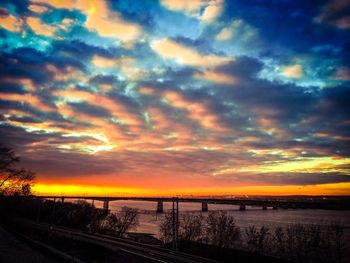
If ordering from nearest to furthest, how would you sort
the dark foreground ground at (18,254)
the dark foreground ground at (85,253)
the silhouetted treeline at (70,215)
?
the dark foreground ground at (18,254) → the dark foreground ground at (85,253) → the silhouetted treeline at (70,215)

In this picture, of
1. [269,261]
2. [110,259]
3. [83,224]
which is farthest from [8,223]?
[269,261]

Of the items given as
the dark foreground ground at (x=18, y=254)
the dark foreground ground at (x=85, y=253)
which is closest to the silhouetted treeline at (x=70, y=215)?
the dark foreground ground at (x=85, y=253)

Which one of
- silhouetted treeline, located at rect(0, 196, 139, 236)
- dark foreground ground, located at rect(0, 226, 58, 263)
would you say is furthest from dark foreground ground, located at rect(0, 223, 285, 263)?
silhouetted treeline, located at rect(0, 196, 139, 236)

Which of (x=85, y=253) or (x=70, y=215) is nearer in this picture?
(x=85, y=253)

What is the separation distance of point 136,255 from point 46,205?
54.6 m

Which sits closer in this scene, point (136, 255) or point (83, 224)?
point (136, 255)

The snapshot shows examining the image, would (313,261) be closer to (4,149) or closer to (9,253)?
(9,253)

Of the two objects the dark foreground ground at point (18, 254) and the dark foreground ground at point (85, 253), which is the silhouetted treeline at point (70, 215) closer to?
the dark foreground ground at point (85, 253)

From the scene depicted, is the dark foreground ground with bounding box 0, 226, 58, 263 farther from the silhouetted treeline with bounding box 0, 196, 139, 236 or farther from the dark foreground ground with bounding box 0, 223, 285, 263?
the silhouetted treeline with bounding box 0, 196, 139, 236

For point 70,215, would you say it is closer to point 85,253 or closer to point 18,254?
point 85,253

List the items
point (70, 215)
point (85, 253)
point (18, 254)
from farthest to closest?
point (70, 215)
point (85, 253)
point (18, 254)

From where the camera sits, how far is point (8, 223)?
146 feet

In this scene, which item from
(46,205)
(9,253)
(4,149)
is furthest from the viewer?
(46,205)

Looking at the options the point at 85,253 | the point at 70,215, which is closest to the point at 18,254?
the point at 85,253
